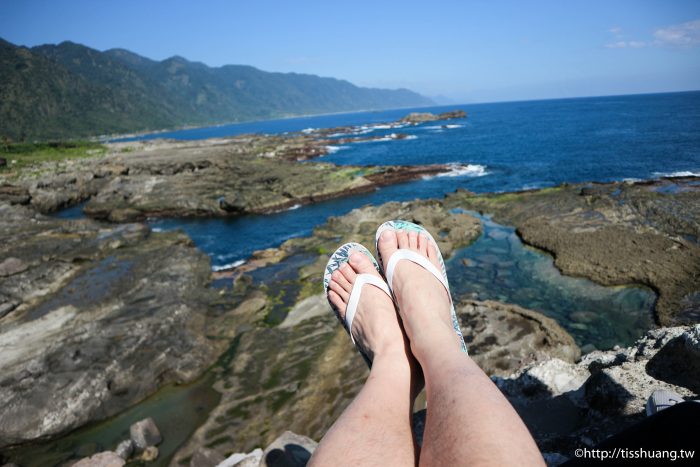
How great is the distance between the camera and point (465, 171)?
77.6 ft

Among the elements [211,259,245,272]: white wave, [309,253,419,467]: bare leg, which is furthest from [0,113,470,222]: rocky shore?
[309,253,419,467]: bare leg

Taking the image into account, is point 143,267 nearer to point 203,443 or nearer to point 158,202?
point 203,443

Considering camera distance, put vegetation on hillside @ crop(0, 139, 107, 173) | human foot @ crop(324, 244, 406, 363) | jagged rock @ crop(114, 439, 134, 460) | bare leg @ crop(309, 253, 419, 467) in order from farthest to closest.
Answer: vegetation on hillside @ crop(0, 139, 107, 173) < jagged rock @ crop(114, 439, 134, 460) < human foot @ crop(324, 244, 406, 363) < bare leg @ crop(309, 253, 419, 467)

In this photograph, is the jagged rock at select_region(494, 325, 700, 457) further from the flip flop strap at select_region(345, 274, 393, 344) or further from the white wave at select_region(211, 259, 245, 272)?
the white wave at select_region(211, 259, 245, 272)

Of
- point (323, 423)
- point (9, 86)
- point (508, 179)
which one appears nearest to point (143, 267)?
point (323, 423)

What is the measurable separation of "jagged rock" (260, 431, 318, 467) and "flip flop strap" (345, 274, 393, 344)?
93 centimetres

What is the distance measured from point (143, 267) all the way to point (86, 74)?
22083 cm

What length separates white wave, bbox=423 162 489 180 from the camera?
2267 cm

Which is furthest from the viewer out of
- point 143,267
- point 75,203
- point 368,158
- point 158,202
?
point 368,158

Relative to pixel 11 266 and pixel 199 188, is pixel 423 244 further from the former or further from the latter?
pixel 199 188

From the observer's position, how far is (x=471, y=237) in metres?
11.4

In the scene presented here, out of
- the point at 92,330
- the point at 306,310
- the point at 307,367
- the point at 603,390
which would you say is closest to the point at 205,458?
the point at 307,367

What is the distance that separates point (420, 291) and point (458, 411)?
1.34 metres

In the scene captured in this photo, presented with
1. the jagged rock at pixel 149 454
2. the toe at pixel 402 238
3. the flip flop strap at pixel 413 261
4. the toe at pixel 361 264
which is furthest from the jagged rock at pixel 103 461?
the toe at pixel 402 238
